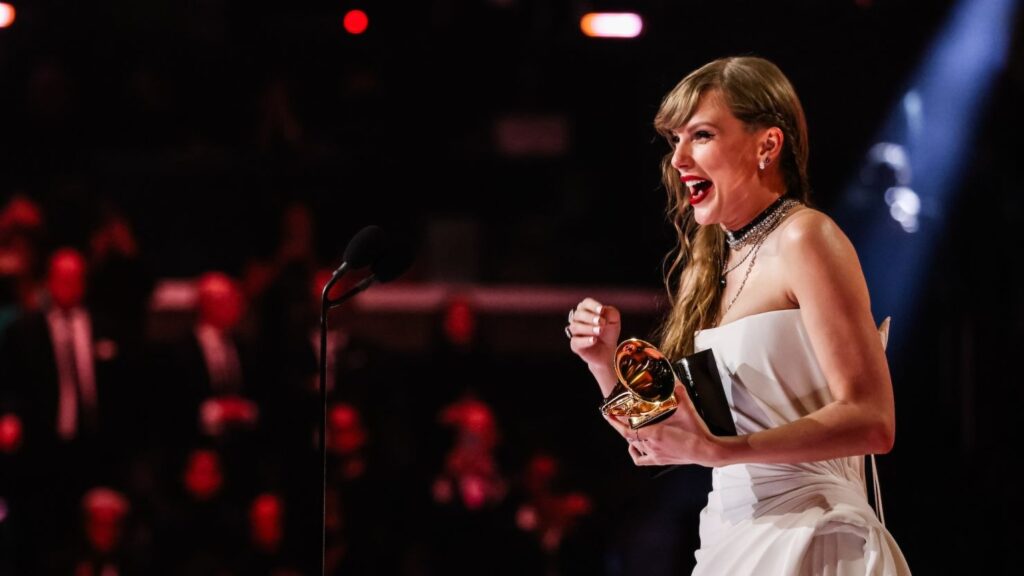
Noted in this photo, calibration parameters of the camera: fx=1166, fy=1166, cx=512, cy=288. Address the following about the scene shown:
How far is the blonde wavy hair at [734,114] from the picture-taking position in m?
2.29

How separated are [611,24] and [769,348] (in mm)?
5280

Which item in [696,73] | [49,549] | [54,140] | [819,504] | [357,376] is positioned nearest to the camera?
[819,504]

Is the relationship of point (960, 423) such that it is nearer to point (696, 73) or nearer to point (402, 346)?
point (402, 346)

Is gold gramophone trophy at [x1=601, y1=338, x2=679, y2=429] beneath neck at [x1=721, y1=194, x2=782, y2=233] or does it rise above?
beneath

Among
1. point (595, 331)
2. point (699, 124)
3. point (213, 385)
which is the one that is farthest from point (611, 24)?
point (595, 331)

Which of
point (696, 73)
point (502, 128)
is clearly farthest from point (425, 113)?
point (696, 73)

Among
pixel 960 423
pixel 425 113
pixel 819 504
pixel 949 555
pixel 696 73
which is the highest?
pixel 425 113

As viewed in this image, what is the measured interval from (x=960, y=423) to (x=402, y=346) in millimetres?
3582

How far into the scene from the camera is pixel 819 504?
214 cm

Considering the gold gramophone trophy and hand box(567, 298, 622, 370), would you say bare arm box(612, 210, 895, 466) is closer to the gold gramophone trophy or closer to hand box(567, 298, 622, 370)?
the gold gramophone trophy

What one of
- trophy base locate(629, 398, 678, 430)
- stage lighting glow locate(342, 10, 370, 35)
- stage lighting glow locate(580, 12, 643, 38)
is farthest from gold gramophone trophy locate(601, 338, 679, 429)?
stage lighting glow locate(342, 10, 370, 35)

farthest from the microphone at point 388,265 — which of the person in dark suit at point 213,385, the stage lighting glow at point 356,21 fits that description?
the stage lighting glow at point 356,21

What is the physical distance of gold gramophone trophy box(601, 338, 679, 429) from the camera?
1.98m

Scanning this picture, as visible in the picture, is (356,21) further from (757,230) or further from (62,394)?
(757,230)
